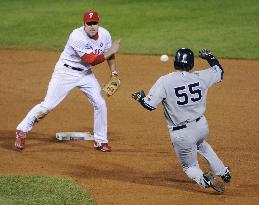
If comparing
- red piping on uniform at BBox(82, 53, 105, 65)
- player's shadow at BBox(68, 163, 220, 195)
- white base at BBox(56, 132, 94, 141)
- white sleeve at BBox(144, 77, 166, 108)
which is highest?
red piping on uniform at BBox(82, 53, 105, 65)

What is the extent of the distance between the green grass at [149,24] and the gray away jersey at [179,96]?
956cm

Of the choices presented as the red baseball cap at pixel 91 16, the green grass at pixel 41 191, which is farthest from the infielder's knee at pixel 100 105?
the green grass at pixel 41 191

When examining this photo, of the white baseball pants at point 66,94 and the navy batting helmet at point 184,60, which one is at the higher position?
the navy batting helmet at point 184,60

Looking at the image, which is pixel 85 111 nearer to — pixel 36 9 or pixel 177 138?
pixel 177 138

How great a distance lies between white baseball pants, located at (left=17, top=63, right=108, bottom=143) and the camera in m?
11.8

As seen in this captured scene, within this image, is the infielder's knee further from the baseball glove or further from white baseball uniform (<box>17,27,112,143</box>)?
the baseball glove

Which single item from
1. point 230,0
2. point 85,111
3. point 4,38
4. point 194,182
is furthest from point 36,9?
point 194,182

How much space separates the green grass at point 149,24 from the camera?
20.5 m

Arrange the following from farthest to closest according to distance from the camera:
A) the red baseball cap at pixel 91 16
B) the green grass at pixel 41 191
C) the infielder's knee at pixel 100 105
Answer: the infielder's knee at pixel 100 105 < the red baseball cap at pixel 91 16 < the green grass at pixel 41 191

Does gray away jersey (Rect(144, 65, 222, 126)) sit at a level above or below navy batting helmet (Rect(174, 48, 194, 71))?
below

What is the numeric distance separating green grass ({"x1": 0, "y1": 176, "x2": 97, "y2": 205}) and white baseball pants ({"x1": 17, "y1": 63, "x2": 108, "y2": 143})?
5.37 feet

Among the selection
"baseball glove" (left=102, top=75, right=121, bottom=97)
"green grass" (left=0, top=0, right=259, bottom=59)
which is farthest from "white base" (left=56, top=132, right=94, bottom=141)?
"green grass" (left=0, top=0, right=259, bottom=59)

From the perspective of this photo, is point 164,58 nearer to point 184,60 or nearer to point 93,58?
point 93,58

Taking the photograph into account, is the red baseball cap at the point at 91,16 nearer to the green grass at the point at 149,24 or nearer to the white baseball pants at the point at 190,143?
the white baseball pants at the point at 190,143
